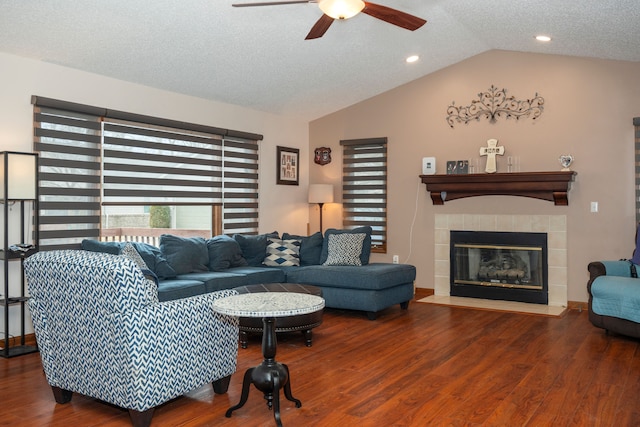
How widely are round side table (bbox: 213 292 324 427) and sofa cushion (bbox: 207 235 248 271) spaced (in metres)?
2.67

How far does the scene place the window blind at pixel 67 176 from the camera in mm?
4836

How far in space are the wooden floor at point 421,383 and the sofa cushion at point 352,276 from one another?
19.6 inches

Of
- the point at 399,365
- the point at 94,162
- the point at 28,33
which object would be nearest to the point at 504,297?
the point at 399,365

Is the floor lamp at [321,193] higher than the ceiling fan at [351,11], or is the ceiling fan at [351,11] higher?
the ceiling fan at [351,11]

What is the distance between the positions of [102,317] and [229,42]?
3.04m

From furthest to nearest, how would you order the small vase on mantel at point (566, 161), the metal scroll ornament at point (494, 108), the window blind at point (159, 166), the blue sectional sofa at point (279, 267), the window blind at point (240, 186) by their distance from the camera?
the window blind at point (240, 186)
the metal scroll ornament at point (494, 108)
the small vase on mantel at point (566, 161)
the window blind at point (159, 166)
the blue sectional sofa at point (279, 267)

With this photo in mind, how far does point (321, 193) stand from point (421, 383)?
405cm

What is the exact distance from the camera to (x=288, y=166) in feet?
25.0

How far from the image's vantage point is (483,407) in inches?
129

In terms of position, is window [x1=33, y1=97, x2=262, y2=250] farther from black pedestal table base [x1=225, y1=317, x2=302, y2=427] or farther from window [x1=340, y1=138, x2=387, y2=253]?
black pedestal table base [x1=225, y1=317, x2=302, y2=427]

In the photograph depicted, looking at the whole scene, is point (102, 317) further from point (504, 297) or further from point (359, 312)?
point (504, 297)

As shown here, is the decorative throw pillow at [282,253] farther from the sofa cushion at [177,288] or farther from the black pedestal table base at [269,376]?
the black pedestal table base at [269,376]

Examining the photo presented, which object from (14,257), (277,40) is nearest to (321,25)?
(277,40)

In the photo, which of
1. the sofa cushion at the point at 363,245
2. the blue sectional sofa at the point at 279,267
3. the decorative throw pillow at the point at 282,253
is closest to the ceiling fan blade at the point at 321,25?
the blue sectional sofa at the point at 279,267
